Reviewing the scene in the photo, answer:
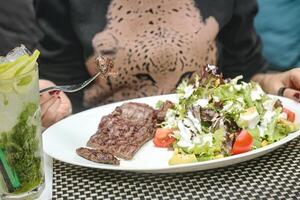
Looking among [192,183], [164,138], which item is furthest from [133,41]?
[192,183]

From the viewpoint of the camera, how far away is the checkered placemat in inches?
35.3

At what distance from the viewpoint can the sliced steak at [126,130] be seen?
1.02 m

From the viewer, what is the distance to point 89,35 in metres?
1.45

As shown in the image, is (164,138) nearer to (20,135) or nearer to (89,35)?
(20,135)

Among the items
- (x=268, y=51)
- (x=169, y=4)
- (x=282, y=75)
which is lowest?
(x=268, y=51)

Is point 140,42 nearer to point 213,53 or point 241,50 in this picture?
point 213,53

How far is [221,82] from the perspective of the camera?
110cm

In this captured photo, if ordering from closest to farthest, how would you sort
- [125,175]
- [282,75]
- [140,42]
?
[125,175], [282,75], [140,42]

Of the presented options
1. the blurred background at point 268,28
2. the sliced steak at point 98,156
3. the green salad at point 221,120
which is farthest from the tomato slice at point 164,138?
the blurred background at point 268,28

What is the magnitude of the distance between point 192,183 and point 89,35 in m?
0.65

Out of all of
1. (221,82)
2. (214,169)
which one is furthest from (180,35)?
(214,169)

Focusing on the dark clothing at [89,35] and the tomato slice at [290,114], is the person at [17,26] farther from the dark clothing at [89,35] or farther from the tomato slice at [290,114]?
the tomato slice at [290,114]

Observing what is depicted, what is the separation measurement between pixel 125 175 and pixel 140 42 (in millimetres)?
558

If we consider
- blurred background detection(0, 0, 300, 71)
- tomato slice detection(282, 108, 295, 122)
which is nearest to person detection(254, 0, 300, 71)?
blurred background detection(0, 0, 300, 71)
